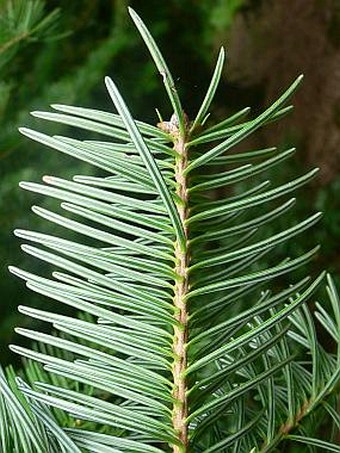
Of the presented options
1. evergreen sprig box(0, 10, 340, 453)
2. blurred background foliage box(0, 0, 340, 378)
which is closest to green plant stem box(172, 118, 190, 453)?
evergreen sprig box(0, 10, 340, 453)

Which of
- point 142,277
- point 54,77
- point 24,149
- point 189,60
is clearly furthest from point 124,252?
point 189,60

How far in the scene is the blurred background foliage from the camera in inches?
21.8

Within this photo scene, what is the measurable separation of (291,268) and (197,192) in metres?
0.03

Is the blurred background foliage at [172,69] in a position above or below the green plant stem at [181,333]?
above

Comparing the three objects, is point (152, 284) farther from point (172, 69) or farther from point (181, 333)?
point (172, 69)

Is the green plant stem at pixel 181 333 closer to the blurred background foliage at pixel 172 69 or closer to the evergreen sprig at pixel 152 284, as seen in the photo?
the evergreen sprig at pixel 152 284

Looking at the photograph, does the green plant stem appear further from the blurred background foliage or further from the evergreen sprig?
the blurred background foliage

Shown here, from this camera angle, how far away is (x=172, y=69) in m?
0.99

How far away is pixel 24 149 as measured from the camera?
681 millimetres

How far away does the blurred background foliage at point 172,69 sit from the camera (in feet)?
1.82

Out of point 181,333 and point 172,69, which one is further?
point 172,69

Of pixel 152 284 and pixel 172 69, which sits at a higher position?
pixel 172 69

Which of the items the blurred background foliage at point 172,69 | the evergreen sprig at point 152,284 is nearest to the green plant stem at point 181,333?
the evergreen sprig at point 152,284

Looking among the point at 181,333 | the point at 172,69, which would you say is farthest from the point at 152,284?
the point at 172,69
